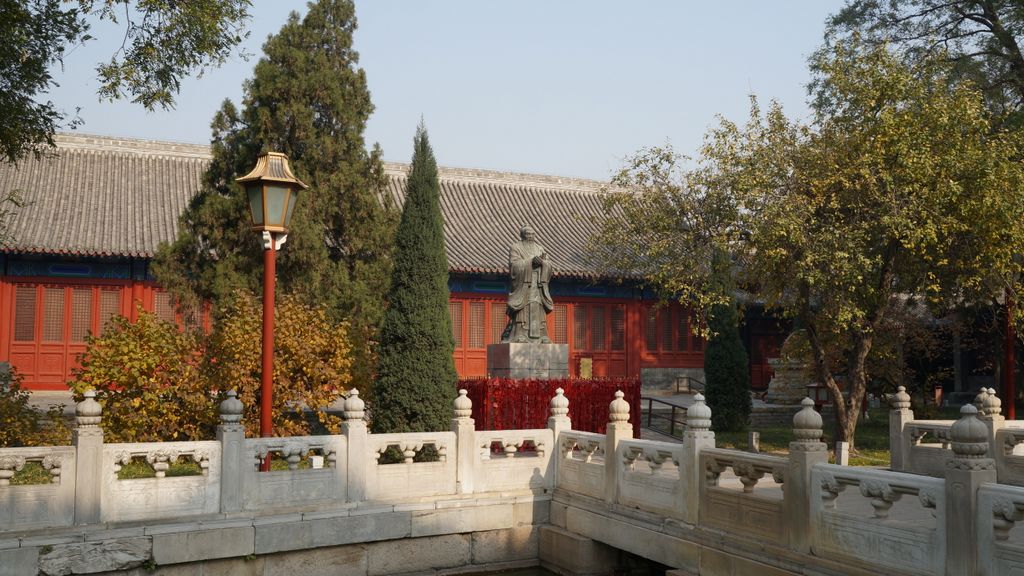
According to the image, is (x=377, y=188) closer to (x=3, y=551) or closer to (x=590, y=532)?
(x=590, y=532)

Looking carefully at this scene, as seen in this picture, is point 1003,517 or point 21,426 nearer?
point 1003,517

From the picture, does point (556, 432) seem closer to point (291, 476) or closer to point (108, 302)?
point (291, 476)

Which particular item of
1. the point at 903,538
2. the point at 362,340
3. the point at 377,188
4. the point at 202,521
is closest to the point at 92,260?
the point at 377,188

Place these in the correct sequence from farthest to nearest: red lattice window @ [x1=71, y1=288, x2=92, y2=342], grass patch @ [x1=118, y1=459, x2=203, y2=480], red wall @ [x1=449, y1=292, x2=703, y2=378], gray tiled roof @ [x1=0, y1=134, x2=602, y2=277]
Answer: red wall @ [x1=449, y1=292, x2=703, y2=378], gray tiled roof @ [x1=0, y1=134, x2=602, y2=277], red lattice window @ [x1=71, y1=288, x2=92, y2=342], grass patch @ [x1=118, y1=459, x2=203, y2=480]

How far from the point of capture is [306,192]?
46.0ft

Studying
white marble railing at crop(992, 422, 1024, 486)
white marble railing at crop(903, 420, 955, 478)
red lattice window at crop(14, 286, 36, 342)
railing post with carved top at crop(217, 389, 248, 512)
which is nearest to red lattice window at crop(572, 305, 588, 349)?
red lattice window at crop(14, 286, 36, 342)

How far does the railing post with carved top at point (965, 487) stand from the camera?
5.25 m

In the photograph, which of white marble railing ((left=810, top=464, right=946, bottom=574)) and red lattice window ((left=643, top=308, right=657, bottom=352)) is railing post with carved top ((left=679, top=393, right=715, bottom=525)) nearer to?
white marble railing ((left=810, top=464, right=946, bottom=574))

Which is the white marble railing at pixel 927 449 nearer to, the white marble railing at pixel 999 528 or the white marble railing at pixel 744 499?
the white marble railing at pixel 744 499

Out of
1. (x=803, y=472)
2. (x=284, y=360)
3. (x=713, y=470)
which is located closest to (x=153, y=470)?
(x=284, y=360)

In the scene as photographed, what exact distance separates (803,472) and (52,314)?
1762 cm

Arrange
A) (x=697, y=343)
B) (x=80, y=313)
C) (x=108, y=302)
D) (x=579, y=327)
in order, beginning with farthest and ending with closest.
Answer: (x=697, y=343) < (x=579, y=327) < (x=108, y=302) < (x=80, y=313)

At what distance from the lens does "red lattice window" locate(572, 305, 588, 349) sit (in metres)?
24.1

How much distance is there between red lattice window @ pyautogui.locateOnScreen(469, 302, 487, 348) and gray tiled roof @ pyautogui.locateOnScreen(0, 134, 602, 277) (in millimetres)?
1211
